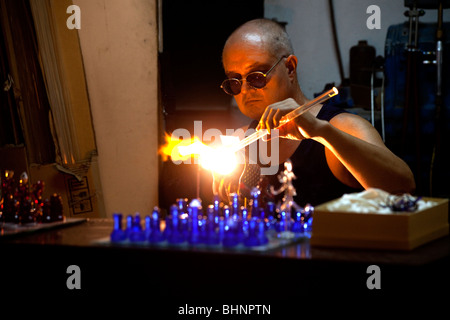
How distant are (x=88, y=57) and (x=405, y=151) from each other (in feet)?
10.3

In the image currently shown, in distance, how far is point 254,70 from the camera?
3293 mm

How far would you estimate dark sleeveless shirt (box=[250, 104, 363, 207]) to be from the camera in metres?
3.48

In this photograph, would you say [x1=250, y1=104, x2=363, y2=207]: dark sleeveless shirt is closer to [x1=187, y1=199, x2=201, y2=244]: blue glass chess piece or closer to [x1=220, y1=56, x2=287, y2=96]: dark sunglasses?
[x1=220, y1=56, x2=287, y2=96]: dark sunglasses

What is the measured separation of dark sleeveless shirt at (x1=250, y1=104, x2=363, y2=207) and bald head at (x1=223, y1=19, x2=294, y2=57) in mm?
517

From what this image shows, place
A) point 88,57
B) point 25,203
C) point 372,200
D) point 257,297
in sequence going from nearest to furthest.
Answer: point 257,297 < point 372,200 < point 25,203 < point 88,57

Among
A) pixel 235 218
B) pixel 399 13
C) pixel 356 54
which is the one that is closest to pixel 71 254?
pixel 235 218

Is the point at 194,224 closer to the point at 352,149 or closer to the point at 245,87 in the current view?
the point at 352,149

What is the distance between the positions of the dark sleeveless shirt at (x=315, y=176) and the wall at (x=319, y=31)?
286 cm

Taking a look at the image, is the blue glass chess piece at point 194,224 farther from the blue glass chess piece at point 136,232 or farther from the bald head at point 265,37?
the bald head at point 265,37

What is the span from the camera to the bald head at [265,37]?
132 inches

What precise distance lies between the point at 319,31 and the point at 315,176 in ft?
10.5

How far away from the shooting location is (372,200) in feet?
6.51

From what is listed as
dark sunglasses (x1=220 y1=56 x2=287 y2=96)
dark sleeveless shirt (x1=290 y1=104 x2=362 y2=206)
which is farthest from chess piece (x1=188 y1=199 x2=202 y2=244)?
dark sleeveless shirt (x1=290 y1=104 x2=362 y2=206)

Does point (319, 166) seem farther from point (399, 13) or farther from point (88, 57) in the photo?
point (399, 13)
